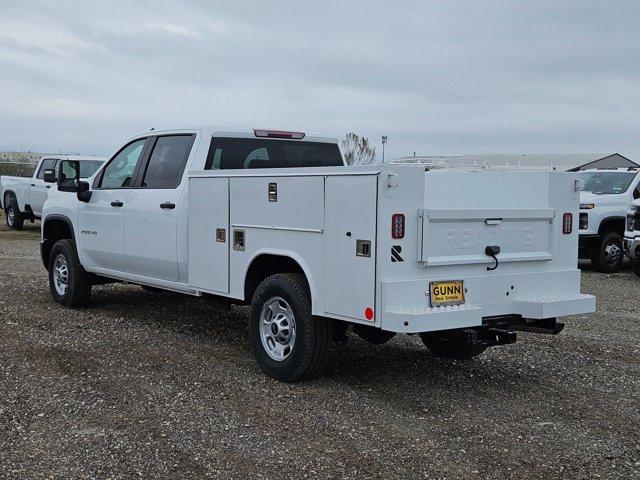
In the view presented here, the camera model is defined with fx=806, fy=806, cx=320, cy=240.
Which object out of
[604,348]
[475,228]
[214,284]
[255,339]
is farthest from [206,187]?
[604,348]

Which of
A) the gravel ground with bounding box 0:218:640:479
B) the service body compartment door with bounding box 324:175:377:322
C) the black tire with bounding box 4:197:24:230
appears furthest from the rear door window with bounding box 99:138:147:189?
the black tire with bounding box 4:197:24:230

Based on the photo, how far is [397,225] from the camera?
5609 millimetres

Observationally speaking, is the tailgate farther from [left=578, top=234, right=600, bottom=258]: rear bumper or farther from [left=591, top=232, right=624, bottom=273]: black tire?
[left=591, top=232, right=624, bottom=273]: black tire

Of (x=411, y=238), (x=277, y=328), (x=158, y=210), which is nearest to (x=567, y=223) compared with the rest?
(x=411, y=238)

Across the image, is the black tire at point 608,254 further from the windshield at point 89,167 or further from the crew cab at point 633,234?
the windshield at point 89,167

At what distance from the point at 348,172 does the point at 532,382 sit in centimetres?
252

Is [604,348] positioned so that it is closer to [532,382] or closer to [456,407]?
[532,382]

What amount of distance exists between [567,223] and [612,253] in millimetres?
9009

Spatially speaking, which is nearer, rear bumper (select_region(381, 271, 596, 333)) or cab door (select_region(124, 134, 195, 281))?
rear bumper (select_region(381, 271, 596, 333))

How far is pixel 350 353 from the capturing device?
762 centimetres

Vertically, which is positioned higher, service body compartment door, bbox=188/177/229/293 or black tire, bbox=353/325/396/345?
service body compartment door, bbox=188/177/229/293

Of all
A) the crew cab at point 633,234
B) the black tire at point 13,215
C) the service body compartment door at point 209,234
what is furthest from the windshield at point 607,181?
the black tire at point 13,215

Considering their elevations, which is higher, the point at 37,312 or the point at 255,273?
the point at 255,273

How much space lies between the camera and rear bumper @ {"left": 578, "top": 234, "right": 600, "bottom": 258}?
1484 centimetres
